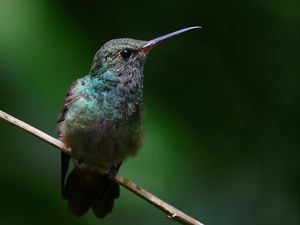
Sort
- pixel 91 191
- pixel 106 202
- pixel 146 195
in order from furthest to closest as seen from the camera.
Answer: pixel 91 191 < pixel 106 202 < pixel 146 195

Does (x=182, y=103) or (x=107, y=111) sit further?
(x=182, y=103)

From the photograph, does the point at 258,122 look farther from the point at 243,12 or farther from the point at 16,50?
the point at 16,50

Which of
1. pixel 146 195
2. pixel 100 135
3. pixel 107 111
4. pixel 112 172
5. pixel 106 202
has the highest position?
pixel 107 111

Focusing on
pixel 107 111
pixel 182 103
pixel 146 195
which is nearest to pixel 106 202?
pixel 107 111

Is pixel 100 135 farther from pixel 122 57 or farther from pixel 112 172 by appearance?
pixel 122 57

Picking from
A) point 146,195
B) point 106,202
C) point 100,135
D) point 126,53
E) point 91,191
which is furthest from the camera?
point 91,191

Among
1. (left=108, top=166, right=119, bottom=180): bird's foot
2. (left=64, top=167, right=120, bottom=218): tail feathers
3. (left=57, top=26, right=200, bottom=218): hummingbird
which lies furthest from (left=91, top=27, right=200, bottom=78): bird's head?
(left=64, top=167, right=120, bottom=218): tail feathers

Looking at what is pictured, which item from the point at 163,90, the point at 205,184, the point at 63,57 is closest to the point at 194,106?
the point at 163,90
